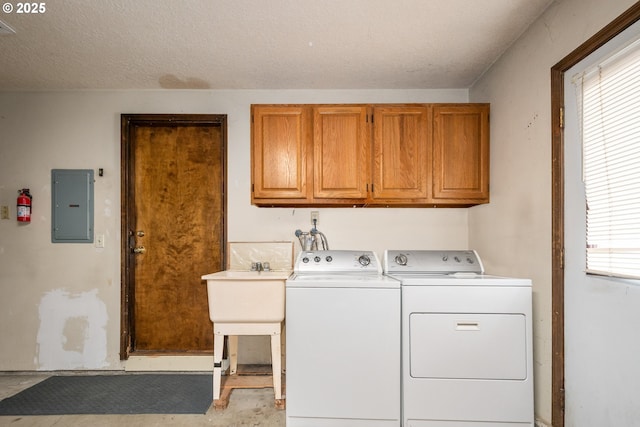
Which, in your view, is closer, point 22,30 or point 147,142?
point 22,30

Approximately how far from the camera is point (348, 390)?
2096 mm

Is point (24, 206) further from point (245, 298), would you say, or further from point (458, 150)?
point (458, 150)

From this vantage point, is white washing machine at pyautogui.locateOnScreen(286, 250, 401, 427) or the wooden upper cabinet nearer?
white washing machine at pyautogui.locateOnScreen(286, 250, 401, 427)

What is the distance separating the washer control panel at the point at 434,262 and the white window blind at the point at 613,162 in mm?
988

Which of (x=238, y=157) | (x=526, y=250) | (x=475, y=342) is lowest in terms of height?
(x=475, y=342)

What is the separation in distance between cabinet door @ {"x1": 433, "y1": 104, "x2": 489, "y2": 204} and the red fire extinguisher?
3.28m

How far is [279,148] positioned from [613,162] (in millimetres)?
1960

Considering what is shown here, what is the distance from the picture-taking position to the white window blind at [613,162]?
148 cm

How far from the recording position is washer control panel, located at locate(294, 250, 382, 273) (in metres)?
2.66

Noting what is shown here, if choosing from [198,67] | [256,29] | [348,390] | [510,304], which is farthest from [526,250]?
[198,67]

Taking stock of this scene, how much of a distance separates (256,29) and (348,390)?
7.14ft

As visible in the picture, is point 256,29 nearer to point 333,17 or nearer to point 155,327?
point 333,17

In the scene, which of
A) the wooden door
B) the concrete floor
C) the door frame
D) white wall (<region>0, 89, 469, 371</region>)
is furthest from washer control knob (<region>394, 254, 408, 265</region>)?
the wooden door

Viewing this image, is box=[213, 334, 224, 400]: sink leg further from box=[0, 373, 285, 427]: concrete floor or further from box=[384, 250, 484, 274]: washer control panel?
box=[384, 250, 484, 274]: washer control panel
